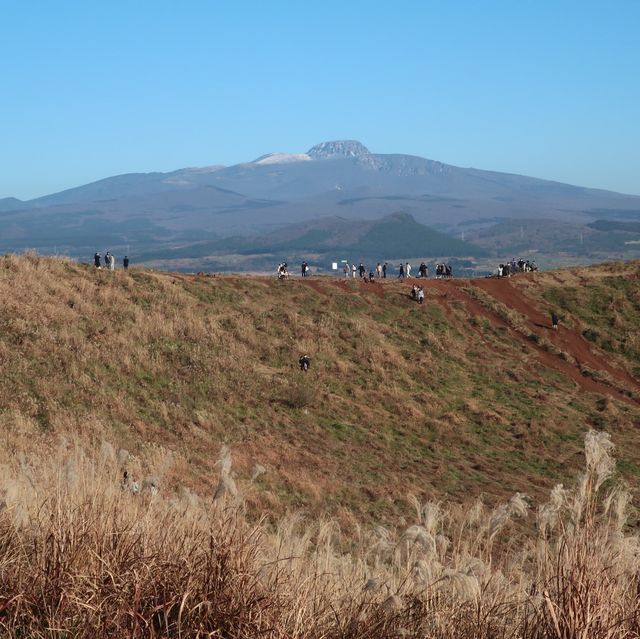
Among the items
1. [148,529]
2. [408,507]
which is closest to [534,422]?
[408,507]

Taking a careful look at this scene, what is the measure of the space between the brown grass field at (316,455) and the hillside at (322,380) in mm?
146

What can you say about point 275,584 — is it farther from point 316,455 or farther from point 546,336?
point 546,336

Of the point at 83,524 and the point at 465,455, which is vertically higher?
the point at 83,524

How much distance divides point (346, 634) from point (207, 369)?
3003cm

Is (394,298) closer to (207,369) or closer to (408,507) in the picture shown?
(207,369)

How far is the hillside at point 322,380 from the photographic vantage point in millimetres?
27766

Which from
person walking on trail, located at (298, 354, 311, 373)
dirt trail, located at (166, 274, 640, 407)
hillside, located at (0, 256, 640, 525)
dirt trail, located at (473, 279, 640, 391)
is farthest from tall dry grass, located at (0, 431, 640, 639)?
dirt trail, located at (473, 279, 640, 391)

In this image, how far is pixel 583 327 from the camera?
176 feet

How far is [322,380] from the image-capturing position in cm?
3894

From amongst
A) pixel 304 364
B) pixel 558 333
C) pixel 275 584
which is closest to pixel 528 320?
pixel 558 333

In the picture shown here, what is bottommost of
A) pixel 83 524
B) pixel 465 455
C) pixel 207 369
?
pixel 465 455

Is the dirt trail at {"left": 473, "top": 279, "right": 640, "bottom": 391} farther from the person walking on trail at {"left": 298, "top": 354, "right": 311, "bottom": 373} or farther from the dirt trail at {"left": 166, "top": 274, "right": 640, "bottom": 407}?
the person walking on trail at {"left": 298, "top": 354, "right": 311, "bottom": 373}

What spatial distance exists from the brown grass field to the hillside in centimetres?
15

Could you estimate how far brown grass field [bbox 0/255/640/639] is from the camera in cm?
632
